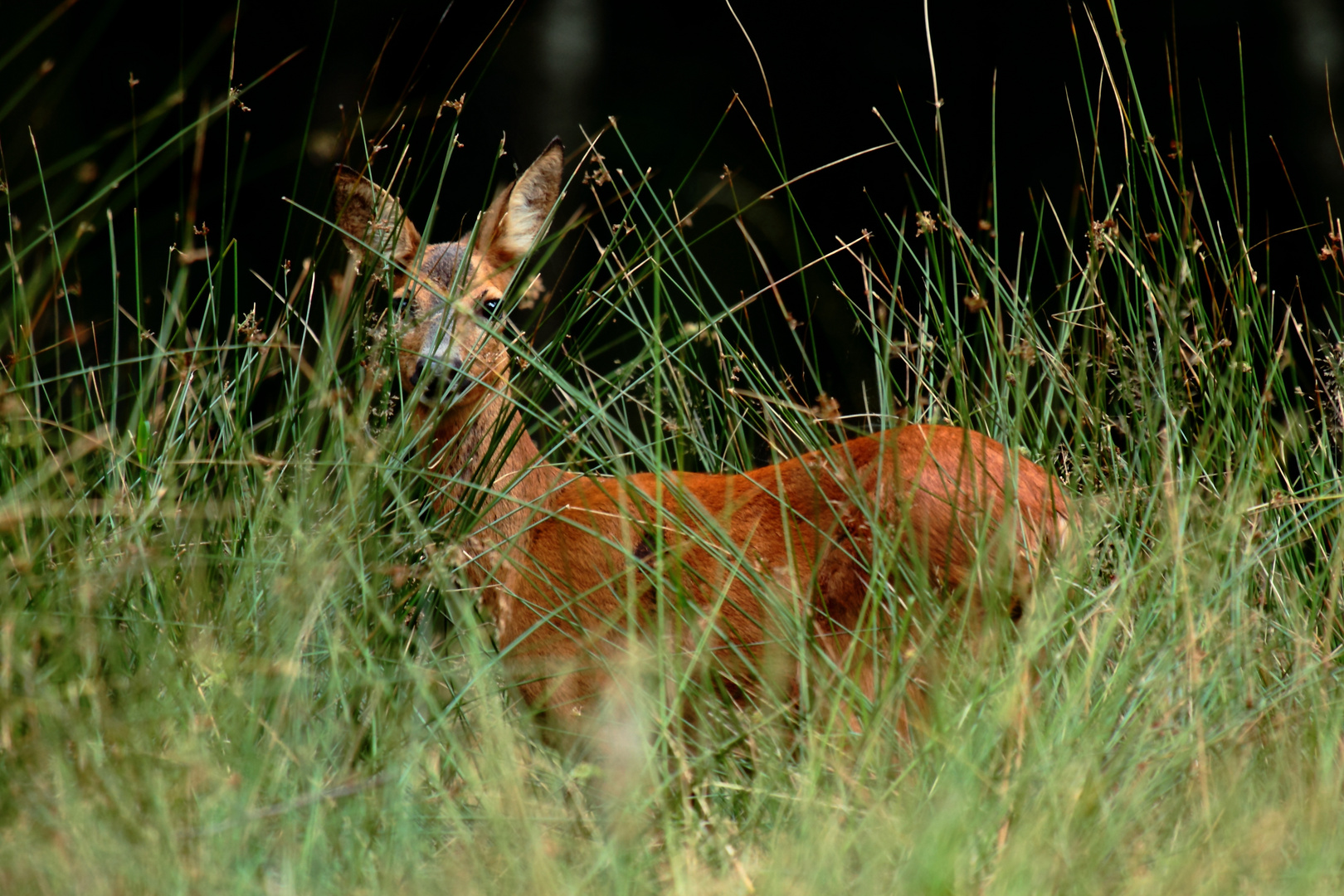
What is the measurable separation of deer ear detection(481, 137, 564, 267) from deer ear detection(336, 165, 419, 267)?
0.19m

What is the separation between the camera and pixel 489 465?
228cm

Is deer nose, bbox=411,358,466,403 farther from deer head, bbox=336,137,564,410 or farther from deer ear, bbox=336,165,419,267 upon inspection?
deer ear, bbox=336,165,419,267

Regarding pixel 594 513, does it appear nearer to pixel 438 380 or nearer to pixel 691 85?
pixel 438 380

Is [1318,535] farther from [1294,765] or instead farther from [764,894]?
[764,894]

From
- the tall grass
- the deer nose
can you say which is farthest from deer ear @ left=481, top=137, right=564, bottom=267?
the tall grass

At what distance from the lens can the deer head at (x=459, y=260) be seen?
233 cm

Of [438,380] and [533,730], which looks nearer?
[533,730]

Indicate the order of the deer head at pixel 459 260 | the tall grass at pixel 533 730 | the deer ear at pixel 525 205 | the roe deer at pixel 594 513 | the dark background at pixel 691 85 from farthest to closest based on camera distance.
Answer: the dark background at pixel 691 85 < the deer ear at pixel 525 205 < the deer head at pixel 459 260 < the roe deer at pixel 594 513 < the tall grass at pixel 533 730

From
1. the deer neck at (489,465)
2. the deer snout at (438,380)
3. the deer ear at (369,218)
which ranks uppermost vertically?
the deer ear at (369,218)

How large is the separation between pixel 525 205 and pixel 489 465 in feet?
2.83

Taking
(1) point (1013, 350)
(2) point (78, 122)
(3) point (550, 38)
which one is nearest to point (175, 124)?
(2) point (78, 122)

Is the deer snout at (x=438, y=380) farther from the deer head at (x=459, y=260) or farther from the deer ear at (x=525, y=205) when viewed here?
the deer ear at (x=525, y=205)

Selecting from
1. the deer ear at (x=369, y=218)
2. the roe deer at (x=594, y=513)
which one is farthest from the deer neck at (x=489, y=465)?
the deer ear at (x=369, y=218)

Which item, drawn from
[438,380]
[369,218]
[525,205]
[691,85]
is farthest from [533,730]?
[691,85]
